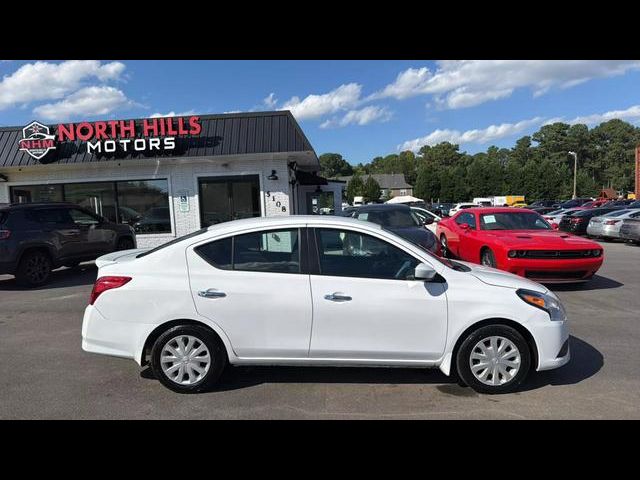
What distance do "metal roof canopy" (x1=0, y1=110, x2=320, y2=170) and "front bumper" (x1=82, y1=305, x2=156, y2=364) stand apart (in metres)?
9.33

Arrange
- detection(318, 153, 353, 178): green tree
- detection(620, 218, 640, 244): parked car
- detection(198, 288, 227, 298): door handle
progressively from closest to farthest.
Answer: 1. detection(198, 288, 227, 298): door handle
2. detection(620, 218, 640, 244): parked car
3. detection(318, 153, 353, 178): green tree

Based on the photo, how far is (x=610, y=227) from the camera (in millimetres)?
17031

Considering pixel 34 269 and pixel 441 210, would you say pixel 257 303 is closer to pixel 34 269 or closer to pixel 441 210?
pixel 34 269

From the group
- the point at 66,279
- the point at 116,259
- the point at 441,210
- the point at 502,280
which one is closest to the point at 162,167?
the point at 66,279

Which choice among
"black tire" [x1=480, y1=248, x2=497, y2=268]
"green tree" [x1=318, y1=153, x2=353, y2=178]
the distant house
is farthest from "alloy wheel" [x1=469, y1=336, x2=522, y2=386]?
"green tree" [x1=318, y1=153, x2=353, y2=178]

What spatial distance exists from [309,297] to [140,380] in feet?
6.47

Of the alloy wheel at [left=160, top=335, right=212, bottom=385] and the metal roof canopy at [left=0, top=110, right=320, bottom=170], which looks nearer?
the alloy wheel at [left=160, top=335, right=212, bottom=385]

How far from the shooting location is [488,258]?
830 centimetres

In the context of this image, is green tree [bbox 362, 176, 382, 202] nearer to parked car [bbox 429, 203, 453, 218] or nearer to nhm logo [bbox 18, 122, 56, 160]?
parked car [bbox 429, 203, 453, 218]

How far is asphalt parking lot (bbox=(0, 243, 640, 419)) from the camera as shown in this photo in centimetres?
348

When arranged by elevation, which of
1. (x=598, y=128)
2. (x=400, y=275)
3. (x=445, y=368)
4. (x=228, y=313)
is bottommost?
(x=445, y=368)

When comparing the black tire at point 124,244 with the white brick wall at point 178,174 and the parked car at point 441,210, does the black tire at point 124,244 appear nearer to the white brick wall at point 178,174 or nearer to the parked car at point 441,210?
the white brick wall at point 178,174

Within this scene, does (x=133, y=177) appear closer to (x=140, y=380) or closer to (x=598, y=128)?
(x=140, y=380)
